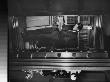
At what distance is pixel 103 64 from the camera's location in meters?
1.28

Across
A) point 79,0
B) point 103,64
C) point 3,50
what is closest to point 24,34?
point 3,50

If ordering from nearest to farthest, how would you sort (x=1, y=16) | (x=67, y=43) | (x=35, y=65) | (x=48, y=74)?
(x=1, y=16)
(x=35, y=65)
(x=48, y=74)
(x=67, y=43)

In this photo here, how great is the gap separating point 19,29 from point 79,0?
1.87 feet

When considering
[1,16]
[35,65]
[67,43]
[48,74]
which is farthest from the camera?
[67,43]

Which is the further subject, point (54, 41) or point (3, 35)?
point (54, 41)

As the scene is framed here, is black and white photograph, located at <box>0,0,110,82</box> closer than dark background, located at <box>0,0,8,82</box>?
No

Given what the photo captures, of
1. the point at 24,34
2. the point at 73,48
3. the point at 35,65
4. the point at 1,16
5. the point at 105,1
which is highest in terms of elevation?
the point at 105,1

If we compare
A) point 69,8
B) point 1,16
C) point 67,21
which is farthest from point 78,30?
point 1,16

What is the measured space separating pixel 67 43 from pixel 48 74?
327 millimetres

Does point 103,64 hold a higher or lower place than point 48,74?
higher

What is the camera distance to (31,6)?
1353 millimetres

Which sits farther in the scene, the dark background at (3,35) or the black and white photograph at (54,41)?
the black and white photograph at (54,41)

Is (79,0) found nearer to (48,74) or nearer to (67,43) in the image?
(67,43)

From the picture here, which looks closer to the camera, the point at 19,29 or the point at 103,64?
the point at 103,64
